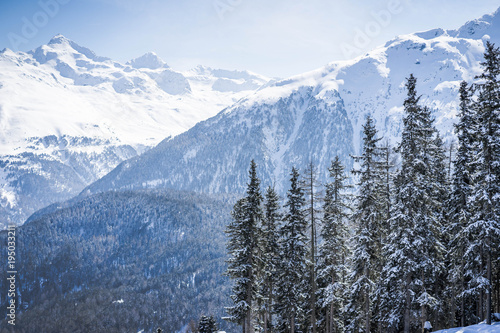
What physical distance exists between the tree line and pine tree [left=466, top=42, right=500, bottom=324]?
0.07 metres

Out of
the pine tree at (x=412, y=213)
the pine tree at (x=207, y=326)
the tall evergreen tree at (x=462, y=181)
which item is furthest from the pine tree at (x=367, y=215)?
the pine tree at (x=207, y=326)

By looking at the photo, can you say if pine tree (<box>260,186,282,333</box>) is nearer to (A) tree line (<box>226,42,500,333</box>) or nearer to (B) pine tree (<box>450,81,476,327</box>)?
(A) tree line (<box>226,42,500,333</box>)

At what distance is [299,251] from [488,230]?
1503 centimetres

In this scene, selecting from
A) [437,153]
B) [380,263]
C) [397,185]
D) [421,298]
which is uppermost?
[437,153]

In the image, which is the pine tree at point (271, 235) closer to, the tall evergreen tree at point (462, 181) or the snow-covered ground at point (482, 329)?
the tall evergreen tree at point (462, 181)

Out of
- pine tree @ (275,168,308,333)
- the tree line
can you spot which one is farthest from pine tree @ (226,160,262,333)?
pine tree @ (275,168,308,333)

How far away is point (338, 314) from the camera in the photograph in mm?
41125

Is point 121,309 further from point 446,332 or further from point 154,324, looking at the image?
point 446,332

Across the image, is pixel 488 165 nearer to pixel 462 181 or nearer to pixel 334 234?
pixel 462 181

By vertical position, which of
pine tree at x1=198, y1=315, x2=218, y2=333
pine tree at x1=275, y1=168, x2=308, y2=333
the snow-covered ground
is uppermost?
pine tree at x1=275, y1=168, x2=308, y2=333

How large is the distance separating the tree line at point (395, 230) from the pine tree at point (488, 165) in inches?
2.9

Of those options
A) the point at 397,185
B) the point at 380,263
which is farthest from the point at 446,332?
the point at 397,185

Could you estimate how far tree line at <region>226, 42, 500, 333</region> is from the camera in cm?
2795

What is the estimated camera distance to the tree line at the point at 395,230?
28.0 metres
